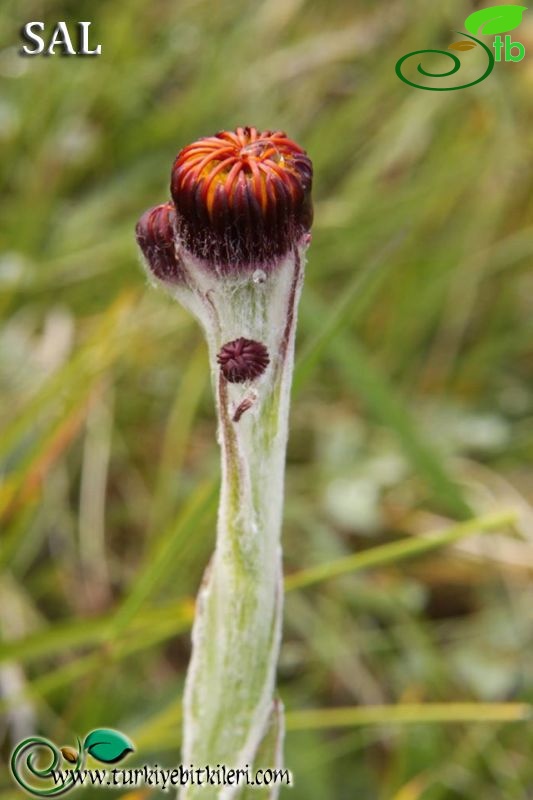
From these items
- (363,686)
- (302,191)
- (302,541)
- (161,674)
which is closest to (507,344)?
(302,541)

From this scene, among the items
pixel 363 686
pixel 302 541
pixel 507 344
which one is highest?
pixel 507 344

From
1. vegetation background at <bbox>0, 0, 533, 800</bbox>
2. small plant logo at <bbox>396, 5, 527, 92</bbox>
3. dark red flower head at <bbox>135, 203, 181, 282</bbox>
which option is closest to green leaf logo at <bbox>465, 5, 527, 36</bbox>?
small plant logo at <bbox>396, 5, 527, 92</bbox>

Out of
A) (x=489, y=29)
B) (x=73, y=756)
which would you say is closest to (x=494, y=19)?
(x=489, y=29)

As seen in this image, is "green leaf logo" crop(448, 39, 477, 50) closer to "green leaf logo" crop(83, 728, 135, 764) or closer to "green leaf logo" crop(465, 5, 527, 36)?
"green leaf logo" crop(465, 5, 527, 36)

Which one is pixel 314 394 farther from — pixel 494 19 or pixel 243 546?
pixel 243 546

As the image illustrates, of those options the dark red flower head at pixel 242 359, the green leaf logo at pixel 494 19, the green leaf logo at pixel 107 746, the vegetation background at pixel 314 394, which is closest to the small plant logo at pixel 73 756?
the green leaf logo at pixel 107 746

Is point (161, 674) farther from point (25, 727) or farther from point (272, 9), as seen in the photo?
point (272, 9)
